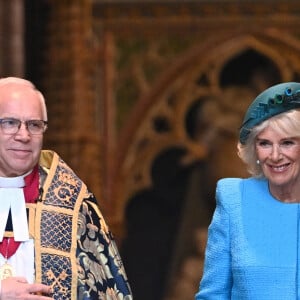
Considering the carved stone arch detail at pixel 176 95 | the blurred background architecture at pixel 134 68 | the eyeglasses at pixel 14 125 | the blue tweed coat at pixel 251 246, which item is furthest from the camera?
the carved stone arch detail at pixel 176 95

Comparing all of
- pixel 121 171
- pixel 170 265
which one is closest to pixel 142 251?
pixel 170 265

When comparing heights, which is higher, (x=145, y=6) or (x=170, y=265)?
(x=145, y=6)

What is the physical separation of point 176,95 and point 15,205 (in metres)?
4.35

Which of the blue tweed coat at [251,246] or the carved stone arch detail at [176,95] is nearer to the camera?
the blue tweed coat at [251,246]

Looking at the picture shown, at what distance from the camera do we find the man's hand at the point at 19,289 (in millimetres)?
4289

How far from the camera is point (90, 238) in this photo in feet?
15.0

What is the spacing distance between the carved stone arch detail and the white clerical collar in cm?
424

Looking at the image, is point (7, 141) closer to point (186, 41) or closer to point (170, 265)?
point (186, 41)

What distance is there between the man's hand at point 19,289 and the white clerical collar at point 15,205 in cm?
17

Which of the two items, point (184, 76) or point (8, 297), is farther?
point (184, 76)

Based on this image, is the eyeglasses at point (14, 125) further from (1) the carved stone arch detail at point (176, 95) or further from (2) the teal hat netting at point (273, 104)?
(1) the carved stone arch detail at point (176, 95)

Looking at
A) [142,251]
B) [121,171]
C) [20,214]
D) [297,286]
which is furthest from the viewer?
[142,251]

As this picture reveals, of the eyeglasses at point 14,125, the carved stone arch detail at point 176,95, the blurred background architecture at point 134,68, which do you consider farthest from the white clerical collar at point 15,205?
the carved stone arch detail at point 176,95

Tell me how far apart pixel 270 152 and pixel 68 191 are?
66 cm
